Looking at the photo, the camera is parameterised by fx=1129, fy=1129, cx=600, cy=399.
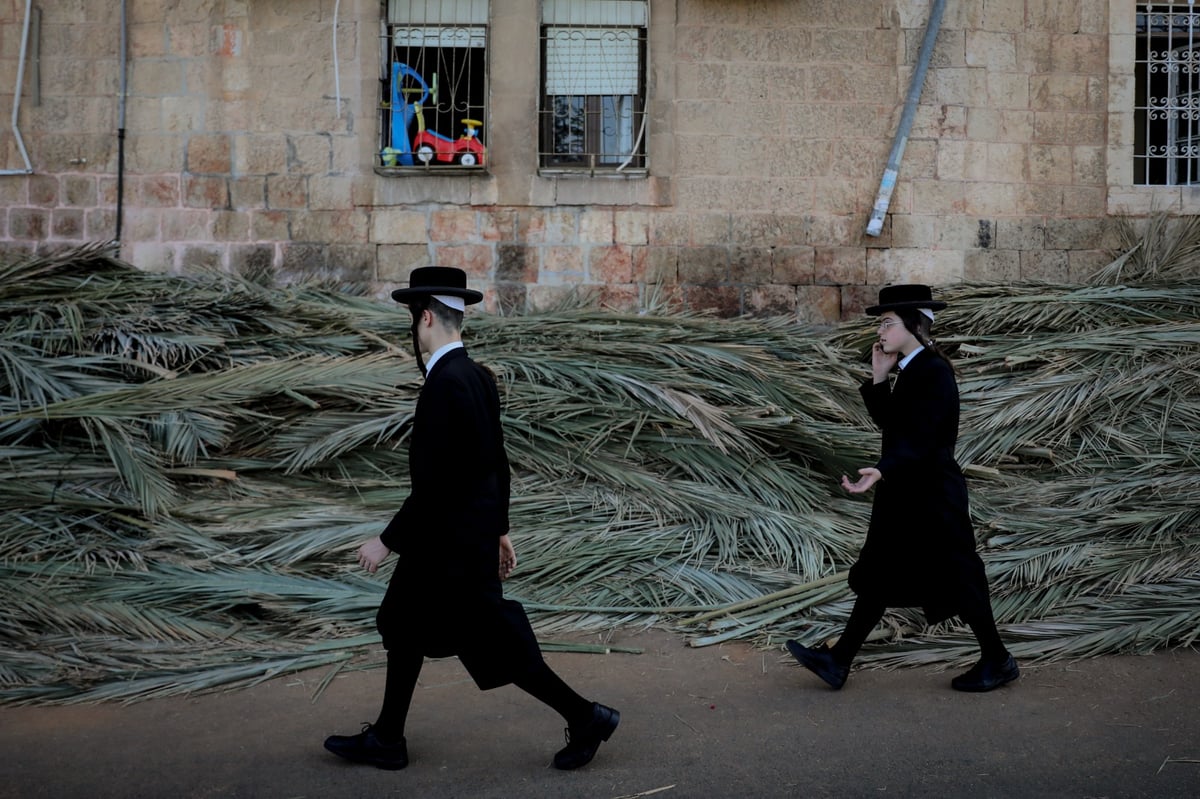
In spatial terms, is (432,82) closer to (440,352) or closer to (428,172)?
(428,172)

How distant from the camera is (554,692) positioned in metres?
3.66

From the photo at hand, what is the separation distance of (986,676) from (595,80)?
6.48 meters

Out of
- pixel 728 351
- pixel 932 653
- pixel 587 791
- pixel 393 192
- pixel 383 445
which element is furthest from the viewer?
pixel 393 192

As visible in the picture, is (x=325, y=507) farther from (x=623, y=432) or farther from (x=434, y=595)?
(x=434, y=595)

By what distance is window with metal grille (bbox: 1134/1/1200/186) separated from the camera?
977 centimetres

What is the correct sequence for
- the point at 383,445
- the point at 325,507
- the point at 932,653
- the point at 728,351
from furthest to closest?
the point at 728,351
the point at 383,445
the point at 325,507
the point at 932,653

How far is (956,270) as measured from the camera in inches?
375

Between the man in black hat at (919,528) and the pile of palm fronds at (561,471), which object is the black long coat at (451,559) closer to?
the pile of palm fronds at (561,471)

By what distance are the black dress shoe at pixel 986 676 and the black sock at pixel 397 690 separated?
2.18 m

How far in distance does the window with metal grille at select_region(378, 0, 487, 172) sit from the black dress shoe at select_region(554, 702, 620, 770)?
6.51 meters

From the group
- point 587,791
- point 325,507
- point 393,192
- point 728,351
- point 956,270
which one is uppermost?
point 393,192

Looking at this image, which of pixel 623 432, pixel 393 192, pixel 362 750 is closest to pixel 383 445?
pixel 623 432

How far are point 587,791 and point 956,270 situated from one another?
7.06 m

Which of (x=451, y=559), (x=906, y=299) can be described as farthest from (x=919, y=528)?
(x=451, y=559)
